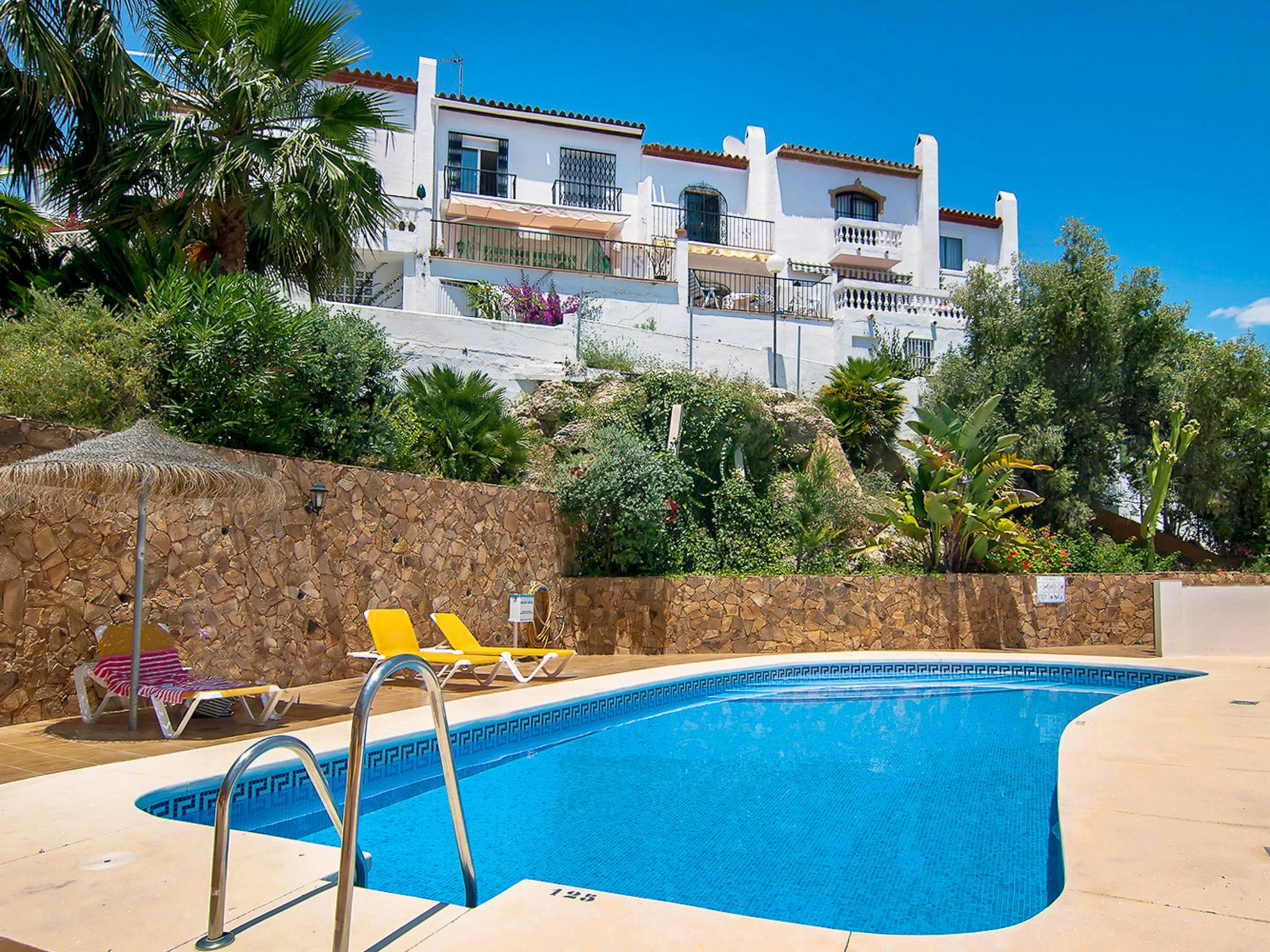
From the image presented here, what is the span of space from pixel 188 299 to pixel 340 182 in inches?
105

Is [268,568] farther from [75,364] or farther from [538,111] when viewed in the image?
[538,111]

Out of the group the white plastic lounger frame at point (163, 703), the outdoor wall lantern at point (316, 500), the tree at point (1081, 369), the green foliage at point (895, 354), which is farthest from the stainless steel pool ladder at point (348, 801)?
the green foliage at point (895, 354)

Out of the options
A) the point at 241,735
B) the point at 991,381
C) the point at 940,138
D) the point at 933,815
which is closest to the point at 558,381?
the point at 991,381

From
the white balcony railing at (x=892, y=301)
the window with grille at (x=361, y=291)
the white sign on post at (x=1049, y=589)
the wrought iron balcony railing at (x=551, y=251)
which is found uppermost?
the wrought iron balcony railing at (x=551, y=251)

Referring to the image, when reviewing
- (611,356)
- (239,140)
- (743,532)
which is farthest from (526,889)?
(611,356)

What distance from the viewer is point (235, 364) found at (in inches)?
375

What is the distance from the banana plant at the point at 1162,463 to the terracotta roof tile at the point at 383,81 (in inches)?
804

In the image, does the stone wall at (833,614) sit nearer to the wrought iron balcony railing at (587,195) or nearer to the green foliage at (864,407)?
the green foliage at (864,407)

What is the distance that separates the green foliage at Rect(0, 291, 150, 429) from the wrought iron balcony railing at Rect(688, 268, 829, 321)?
15.1 metres

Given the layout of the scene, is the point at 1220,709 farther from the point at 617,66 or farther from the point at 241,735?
the point at 617,66

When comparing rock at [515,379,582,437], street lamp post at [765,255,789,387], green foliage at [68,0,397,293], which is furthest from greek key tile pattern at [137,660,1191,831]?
street lamp post at [765,255,789,387]

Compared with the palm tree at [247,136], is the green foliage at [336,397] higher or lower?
lower

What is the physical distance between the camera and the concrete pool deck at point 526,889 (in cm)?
327

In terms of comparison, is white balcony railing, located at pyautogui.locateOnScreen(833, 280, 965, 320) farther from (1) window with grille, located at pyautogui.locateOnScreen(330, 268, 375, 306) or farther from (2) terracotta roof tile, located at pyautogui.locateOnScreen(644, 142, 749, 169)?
(1) window with grille, located at pyautogui.locateOnScreen(330, 268, 375, 306)
